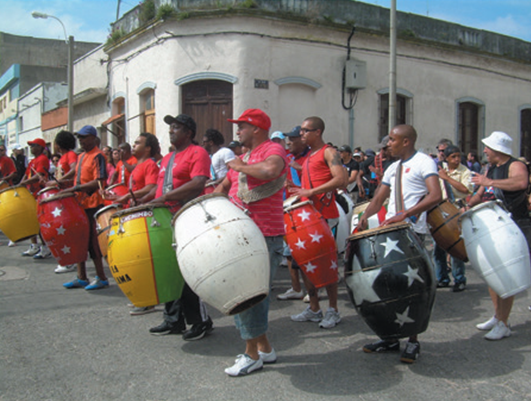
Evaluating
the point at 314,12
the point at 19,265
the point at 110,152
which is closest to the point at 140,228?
the point at 19,265

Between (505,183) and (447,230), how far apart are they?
2.25 feet

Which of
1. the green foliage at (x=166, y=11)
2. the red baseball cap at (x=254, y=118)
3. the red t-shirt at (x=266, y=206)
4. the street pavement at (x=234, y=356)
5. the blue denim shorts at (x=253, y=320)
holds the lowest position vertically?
the street pavement at (x=234, y=356)

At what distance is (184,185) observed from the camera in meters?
4.45

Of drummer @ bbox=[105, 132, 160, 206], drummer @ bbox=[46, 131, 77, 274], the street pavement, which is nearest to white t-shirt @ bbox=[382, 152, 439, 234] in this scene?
the street pavement

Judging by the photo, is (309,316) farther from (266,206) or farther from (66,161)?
(66,161)

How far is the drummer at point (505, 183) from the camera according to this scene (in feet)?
15.6

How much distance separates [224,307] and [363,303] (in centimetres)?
106

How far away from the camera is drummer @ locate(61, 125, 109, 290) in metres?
6.50

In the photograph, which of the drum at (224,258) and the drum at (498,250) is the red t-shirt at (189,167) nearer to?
the drum at (224,258)

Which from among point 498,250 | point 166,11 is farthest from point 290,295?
point 166,11

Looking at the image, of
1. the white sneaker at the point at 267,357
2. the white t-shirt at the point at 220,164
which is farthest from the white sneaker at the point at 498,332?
the white t-shirt at the point at 220,164

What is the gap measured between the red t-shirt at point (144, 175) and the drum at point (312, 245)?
1.61 metres

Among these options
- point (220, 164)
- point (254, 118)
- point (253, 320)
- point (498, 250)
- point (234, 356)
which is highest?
point (254, 118)

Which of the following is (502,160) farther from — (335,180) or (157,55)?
(157,55)
